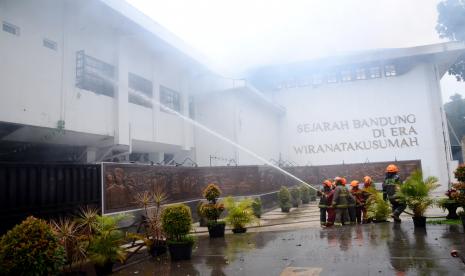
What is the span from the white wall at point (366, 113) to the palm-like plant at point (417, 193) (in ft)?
66.3

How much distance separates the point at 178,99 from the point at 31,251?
16.9 meters

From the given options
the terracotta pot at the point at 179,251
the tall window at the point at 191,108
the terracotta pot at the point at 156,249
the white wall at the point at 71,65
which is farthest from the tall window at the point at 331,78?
the terracotta pot at the point at 179,251

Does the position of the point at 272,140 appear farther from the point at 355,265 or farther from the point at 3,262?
the point at 3,262

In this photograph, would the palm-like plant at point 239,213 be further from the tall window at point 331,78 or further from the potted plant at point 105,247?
the tall window at point 331,78

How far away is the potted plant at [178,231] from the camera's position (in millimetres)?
6992

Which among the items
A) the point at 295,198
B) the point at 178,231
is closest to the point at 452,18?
the point at 295,198

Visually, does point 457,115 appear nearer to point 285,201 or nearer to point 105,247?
point 285,201

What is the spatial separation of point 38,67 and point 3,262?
9125 millimetres

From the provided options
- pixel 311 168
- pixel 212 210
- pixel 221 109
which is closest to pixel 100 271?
pixel 212 210

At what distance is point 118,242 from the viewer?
627cm

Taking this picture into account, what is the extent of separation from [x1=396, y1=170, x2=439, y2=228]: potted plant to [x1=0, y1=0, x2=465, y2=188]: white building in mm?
10986

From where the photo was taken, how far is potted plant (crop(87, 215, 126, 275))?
606 centimetres

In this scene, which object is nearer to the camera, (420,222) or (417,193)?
(417,193)

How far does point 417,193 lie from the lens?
8.65 meters
